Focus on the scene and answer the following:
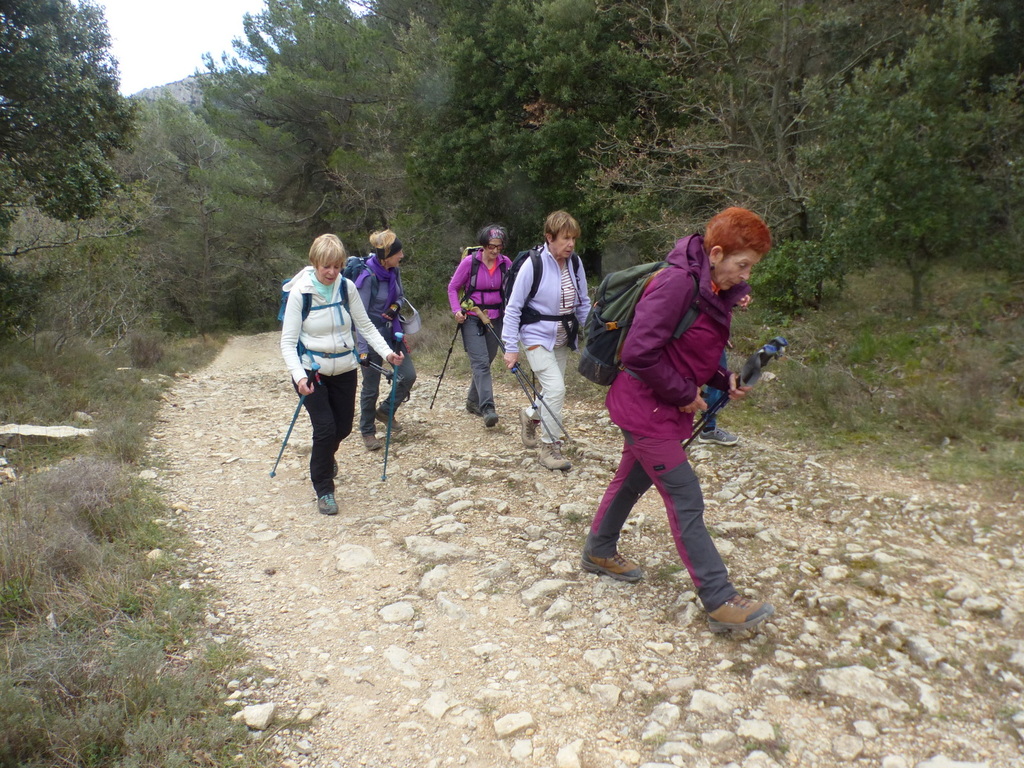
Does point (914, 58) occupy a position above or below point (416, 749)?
above

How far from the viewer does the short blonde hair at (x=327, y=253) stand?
4.71 metres

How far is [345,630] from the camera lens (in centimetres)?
369

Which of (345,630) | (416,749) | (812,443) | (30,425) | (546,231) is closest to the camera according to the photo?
(416,749)

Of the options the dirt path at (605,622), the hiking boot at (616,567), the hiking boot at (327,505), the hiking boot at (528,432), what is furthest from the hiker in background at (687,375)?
the hiking boot at (528,432)

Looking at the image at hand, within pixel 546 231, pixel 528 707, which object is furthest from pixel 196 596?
pixel 546 231

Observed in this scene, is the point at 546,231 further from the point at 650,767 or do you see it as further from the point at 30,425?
the point at 30,425

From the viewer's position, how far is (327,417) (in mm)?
5000

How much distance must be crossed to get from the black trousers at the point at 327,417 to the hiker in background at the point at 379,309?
80 cm

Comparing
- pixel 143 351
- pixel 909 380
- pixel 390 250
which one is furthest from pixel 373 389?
pixel 143 351

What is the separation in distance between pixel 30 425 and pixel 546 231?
5.78 meters

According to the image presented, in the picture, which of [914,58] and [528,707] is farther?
[914,58]

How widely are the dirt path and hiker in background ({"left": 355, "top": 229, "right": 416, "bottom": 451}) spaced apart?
101cm

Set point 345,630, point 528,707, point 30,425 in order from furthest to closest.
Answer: point 30,425
point 345,630
point 528,707

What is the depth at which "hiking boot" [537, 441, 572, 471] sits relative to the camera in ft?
19.1
